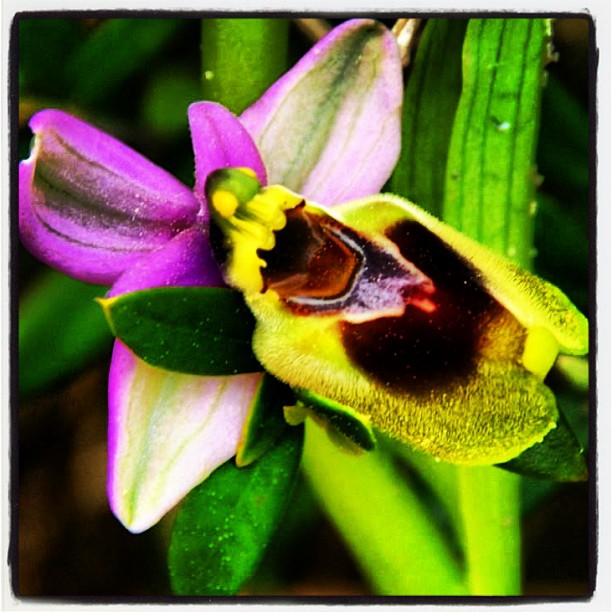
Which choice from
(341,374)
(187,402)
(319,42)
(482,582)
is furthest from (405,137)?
(482,582)

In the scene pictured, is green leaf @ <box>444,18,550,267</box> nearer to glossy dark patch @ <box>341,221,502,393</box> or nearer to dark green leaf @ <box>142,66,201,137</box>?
glossy dark patch @ <box>341,221,502,393</box>

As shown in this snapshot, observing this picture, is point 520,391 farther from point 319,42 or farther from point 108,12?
point 108,12

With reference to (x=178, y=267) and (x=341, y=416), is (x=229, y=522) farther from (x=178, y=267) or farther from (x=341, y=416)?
(x=178, y=267)

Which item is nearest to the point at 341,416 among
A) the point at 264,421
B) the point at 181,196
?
the point at 264,421

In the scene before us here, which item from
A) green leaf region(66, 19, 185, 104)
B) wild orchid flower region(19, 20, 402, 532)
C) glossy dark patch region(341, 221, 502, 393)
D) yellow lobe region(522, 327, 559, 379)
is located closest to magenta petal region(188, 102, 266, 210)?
wild orchid flower region(19, 20, 402, 532)

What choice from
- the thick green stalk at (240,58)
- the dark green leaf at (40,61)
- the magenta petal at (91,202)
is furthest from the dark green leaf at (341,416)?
the dark green leaf at (40,61)

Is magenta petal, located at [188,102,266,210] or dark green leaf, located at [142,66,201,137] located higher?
dark green leaf, located at [142,66,201,137]
